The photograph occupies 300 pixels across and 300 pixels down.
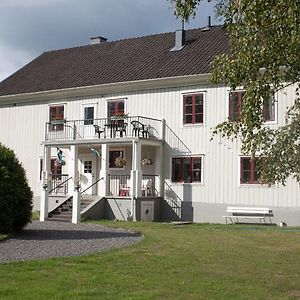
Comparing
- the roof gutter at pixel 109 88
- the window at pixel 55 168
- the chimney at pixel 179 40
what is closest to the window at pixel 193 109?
the roof gutter at pixel 109 88

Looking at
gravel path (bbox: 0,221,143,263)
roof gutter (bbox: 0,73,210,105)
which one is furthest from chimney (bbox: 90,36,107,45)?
gravel path (bbox: 0,221,143,263)

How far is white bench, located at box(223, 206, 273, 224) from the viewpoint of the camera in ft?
86.2

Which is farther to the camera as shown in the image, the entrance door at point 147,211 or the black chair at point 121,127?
the black chair at point 121,127

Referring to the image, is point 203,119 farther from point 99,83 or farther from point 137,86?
point 99,83

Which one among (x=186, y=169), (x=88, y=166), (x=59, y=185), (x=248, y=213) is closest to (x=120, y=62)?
(x=88, y=166)

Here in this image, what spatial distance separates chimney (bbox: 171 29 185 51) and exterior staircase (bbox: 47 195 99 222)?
9.47 m

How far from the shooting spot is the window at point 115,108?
31.5 m

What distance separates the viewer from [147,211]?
28812mm

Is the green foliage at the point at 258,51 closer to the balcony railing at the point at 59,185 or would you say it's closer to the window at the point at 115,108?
the window at the point at 115,108

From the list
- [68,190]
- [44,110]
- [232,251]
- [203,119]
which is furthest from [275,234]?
[44,110]

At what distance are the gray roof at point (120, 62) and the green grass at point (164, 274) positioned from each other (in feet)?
49.4

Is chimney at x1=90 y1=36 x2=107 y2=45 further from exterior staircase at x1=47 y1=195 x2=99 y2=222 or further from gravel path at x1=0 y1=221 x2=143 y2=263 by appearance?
gravel path at x1=0 y1=221 x2=143 y2=263

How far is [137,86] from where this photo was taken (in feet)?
101

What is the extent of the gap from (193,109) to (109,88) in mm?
5320
